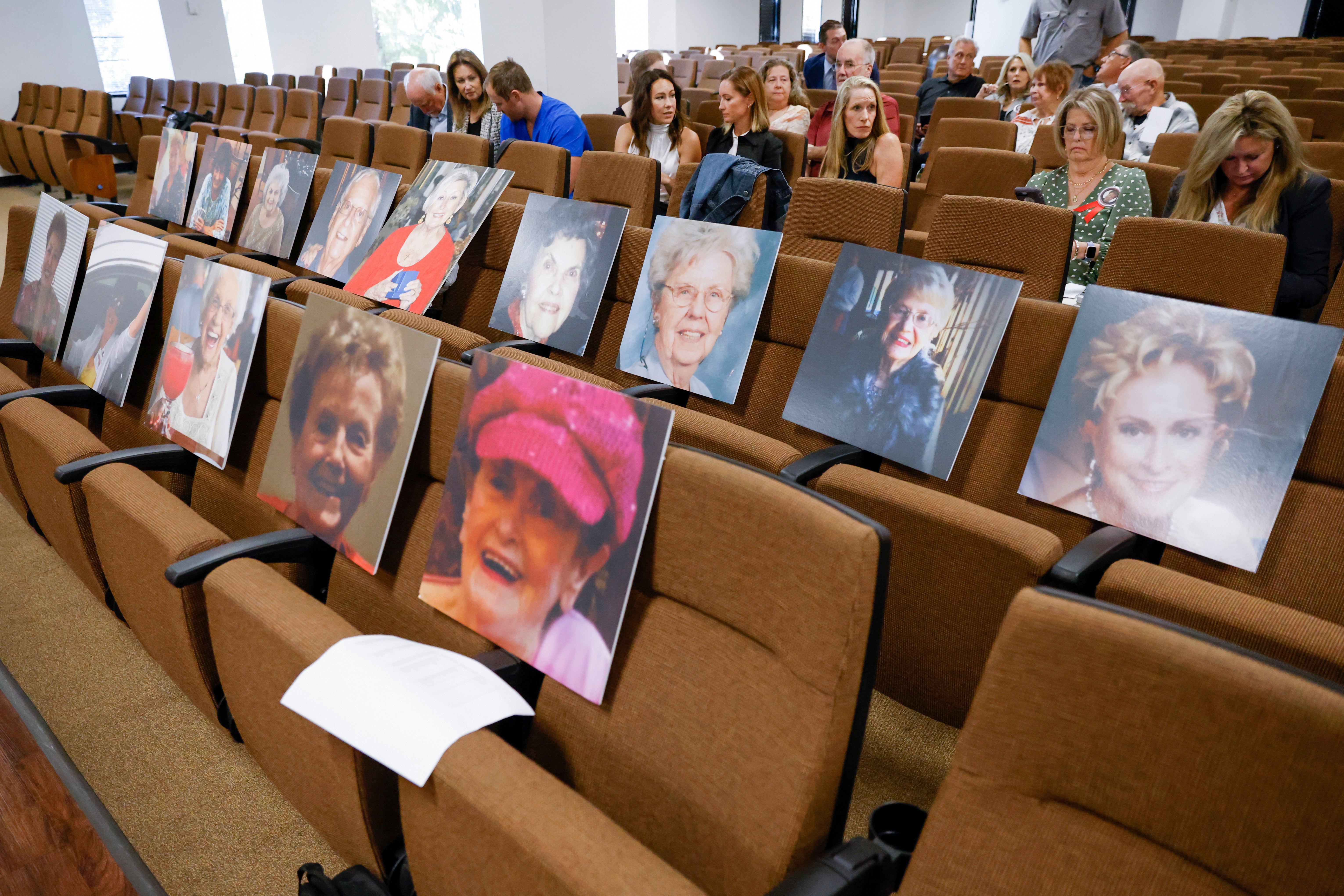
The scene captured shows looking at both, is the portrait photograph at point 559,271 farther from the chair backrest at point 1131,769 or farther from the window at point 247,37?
the window at point 247,37

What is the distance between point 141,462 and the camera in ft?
6.28

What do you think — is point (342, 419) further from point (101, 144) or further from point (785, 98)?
point (101, 144)

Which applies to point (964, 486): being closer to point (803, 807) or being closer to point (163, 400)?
point (803, 807)

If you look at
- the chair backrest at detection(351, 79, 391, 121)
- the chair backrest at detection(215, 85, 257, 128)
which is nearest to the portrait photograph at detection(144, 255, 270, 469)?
the chair backrest at detection(351, 79, 391, 121)

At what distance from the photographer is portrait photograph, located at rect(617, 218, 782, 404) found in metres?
2.11

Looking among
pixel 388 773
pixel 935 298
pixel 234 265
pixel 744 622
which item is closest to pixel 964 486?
pixel 935 298

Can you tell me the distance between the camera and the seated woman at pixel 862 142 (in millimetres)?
3586

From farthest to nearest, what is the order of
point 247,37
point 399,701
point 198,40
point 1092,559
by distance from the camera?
point 247,37, point 198,40, point 1092,559, point 399,701

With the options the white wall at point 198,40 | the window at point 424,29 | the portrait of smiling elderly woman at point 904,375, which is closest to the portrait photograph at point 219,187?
the portrait of smiling elderly woman at point 904,375

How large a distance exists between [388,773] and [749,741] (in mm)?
489

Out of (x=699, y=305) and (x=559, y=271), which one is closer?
(x=699, y=305)

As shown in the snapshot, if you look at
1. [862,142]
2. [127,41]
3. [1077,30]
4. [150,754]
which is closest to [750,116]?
[862,142]

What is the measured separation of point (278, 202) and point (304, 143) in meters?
3.43

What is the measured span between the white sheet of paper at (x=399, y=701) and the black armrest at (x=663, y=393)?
1.03m
